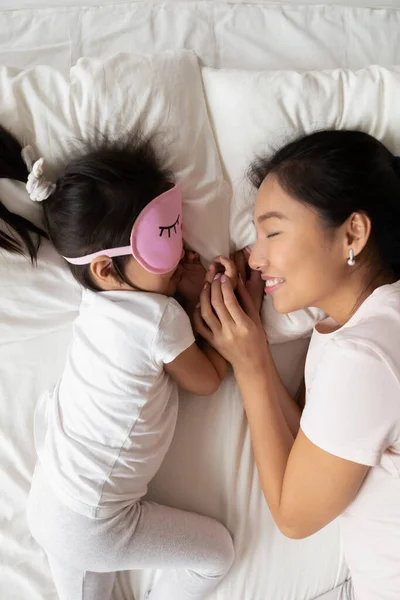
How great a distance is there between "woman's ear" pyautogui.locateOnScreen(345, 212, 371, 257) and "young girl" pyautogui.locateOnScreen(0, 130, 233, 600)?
1.11ft

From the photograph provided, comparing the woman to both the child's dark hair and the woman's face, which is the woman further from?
the child's dark hair

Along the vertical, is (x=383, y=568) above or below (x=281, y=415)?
below

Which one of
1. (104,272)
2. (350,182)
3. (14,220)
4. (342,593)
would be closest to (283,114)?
(350,182)

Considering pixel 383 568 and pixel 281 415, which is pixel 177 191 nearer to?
pixel 281 415

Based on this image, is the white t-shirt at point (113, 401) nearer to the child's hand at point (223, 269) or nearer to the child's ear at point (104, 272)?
the child's ear at point (104, 272)

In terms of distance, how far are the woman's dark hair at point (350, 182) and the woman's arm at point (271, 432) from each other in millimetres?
274

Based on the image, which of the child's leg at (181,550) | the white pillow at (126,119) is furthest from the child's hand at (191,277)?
the child's leg at (181,550)

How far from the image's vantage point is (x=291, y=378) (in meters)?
Answer: 1.25

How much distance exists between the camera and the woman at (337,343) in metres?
0.86

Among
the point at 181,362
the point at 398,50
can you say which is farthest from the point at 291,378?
the point at 398,50

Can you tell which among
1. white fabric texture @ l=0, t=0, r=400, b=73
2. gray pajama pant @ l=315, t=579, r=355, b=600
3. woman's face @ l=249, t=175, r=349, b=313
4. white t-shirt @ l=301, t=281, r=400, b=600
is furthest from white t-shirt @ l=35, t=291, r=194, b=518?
white fabric texture @ l=0, t=0, r=400, b=73

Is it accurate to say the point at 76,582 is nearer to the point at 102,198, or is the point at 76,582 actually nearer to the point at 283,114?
the point at 102,198

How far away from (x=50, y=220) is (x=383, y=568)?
96 cm

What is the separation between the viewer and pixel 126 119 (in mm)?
1137
